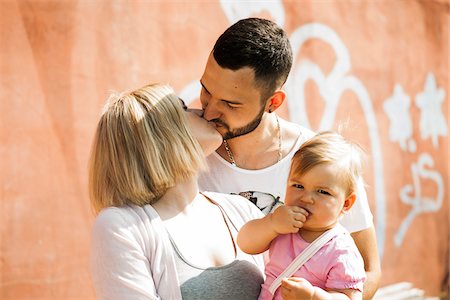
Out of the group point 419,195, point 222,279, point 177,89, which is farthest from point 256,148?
point 419,195

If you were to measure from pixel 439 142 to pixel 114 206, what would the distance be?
5.19 meters

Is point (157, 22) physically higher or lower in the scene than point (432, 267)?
higher

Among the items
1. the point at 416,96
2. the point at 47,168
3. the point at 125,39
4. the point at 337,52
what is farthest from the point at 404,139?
the point at 47,168

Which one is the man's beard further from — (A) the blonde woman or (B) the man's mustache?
(A) the blonde woman

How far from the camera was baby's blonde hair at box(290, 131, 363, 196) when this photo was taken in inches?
94.0

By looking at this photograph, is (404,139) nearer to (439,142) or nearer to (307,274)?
(439,142)

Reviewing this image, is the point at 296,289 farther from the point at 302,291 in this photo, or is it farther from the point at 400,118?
the point at 400,118

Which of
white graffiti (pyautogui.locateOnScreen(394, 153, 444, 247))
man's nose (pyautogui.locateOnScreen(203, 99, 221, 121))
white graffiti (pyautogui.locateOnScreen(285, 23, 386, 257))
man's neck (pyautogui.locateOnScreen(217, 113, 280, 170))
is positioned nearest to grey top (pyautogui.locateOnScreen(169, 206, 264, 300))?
man's nose (pyautogui.locateOnScreen(203, 99, 221, 121))

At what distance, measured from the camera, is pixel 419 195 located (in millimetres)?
6754

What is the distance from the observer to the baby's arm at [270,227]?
2352mm

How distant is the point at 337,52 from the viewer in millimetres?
5828

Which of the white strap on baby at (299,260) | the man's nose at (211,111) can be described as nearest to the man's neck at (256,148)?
the man's nose at (211,111)

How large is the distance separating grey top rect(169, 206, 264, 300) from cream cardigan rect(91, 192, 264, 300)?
0.04 meters

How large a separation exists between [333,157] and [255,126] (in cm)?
83
